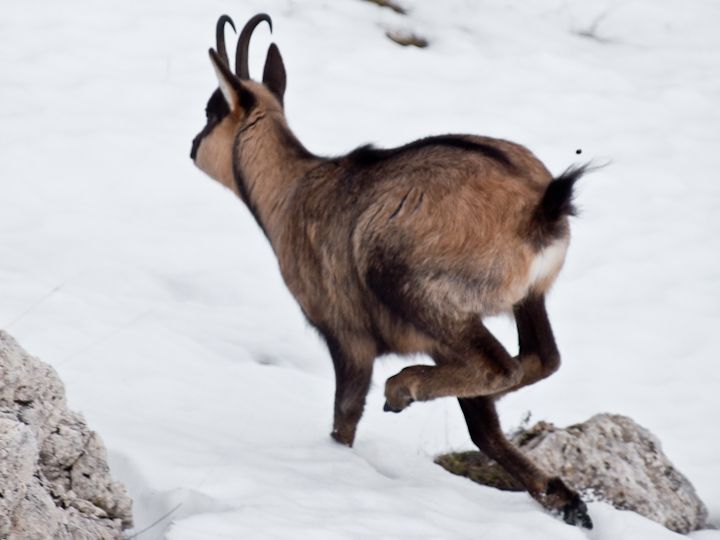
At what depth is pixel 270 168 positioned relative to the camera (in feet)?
17.4

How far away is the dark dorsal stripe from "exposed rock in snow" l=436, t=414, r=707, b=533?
50.4 inches

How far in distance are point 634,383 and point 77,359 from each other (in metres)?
3.25

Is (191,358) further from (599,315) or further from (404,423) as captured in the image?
(599,315)

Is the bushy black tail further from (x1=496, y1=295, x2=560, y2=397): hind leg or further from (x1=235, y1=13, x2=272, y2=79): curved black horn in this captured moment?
(x1=235, y1=13, x2=272, y2=79): curved black horn

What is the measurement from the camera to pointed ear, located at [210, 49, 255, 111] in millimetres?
5148

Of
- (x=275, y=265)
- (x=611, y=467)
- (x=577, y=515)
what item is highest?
(x=577, y=515)

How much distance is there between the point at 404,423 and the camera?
590 cm

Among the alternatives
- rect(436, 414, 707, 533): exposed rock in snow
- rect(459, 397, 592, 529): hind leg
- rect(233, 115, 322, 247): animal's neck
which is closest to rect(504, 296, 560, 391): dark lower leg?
rect(459, 397, 592, 529): hind leg

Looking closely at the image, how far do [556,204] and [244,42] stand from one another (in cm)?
196

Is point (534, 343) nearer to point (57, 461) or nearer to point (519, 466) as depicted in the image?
point (519, 466)

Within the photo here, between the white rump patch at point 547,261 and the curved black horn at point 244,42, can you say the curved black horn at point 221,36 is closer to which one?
the curved black horn at point 244,42

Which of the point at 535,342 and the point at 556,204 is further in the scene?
the point at 535,342

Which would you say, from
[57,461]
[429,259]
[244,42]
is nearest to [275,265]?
[244,42]

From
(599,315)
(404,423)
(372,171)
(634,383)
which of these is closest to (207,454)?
(372,171)
